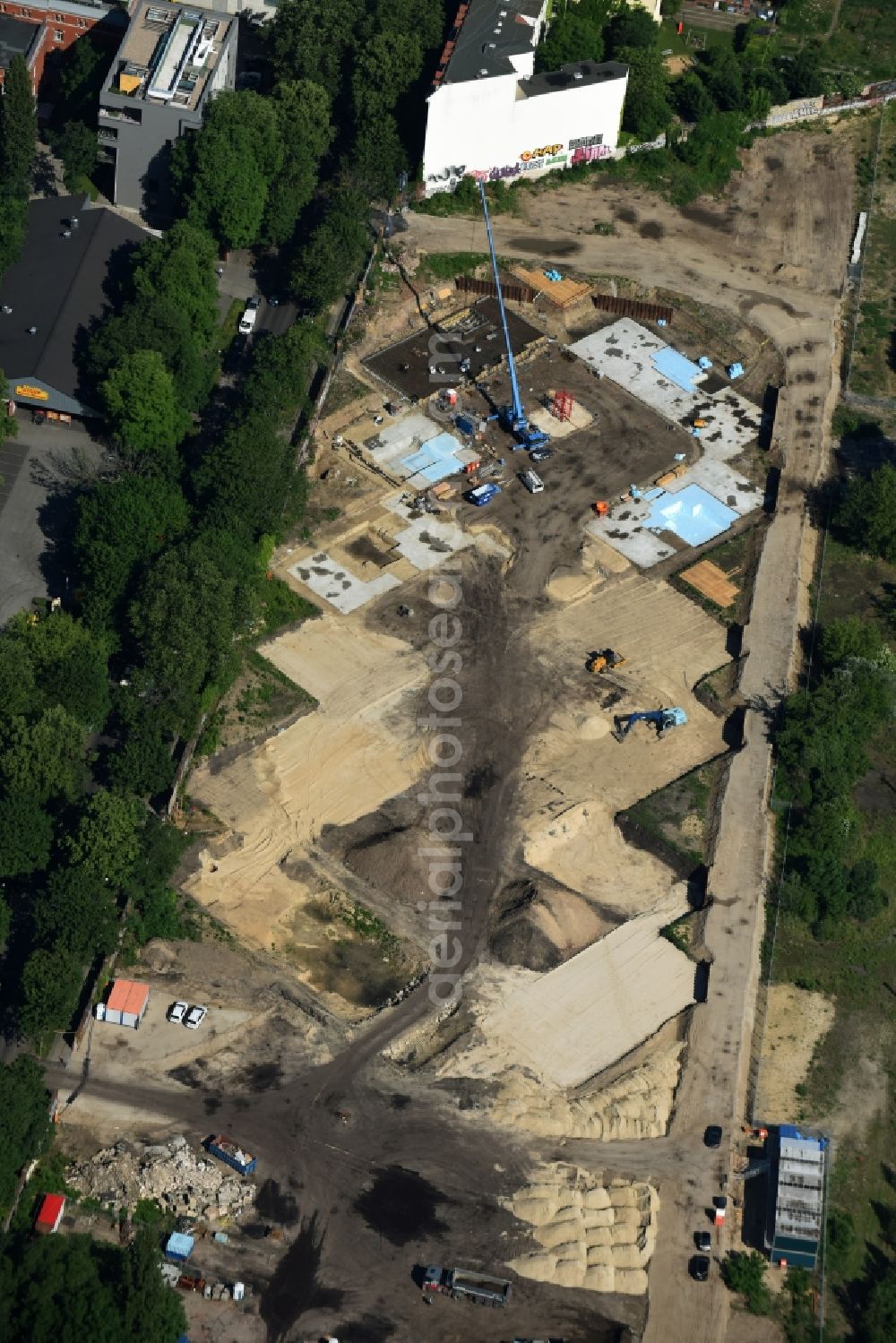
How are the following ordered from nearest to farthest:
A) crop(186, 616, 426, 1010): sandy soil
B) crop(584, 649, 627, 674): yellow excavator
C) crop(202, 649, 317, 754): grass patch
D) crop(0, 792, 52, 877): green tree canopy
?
crop(0, 792, 52, 877): green tree canopy
crop(186, 616, 426, 1010): sandy soil
crop(202, 649, 317, 754): grass patch
crop(584, 649, 627, 674): yellow excavator

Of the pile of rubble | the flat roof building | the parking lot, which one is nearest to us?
the pile of rubble

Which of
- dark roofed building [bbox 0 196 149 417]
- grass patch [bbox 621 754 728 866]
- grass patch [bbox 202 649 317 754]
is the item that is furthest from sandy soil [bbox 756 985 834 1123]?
dark roofed building [bbox 0 196 149 417]

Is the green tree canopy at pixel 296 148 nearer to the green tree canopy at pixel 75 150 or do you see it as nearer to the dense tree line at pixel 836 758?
the green tree canopy at pixel 75 150

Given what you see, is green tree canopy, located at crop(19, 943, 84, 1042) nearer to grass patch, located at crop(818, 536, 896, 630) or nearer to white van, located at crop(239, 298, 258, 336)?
grass patch, located at crop(818, 536, 896, 630)

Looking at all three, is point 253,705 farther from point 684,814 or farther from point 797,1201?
point 797,1201

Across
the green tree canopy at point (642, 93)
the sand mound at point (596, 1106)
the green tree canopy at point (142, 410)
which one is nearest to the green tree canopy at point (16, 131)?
the green tree canopy at point (142, 410)

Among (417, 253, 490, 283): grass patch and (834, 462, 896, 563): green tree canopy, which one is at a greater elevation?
(417, 253, 490, 283): grass patch

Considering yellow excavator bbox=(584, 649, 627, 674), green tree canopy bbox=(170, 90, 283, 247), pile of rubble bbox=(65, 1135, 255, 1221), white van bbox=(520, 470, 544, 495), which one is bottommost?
pile of rubble bbox=(65, 1135, 255, 1221)
